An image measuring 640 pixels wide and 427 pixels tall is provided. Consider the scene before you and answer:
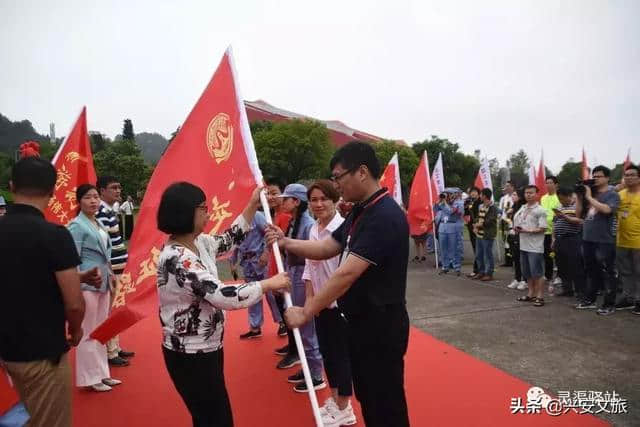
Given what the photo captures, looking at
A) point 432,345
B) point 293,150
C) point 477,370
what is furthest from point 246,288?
point 293,150

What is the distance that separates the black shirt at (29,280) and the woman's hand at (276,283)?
0.94 m

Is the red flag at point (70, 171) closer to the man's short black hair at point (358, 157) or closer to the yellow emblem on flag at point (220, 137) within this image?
the yellow emblem on flag at point (220, 137)

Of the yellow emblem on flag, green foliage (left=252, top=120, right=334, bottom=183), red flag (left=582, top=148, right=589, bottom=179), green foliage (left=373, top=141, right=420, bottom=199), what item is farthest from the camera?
green foliage (left=373, top=141, right=420, bottom=199)

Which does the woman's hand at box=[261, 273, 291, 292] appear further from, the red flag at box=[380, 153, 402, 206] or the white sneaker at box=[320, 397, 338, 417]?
the red flag at box=[380, 153, 402, 206]

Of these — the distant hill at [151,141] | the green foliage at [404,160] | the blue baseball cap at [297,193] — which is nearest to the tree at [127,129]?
the green foliage at [404,160]

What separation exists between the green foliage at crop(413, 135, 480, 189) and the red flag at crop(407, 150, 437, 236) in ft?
101

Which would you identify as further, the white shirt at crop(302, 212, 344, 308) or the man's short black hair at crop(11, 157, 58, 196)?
the white shirt at crop(302, 212, 344, 308)

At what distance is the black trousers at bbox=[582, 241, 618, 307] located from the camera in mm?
5664

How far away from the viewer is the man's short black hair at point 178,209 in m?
2.01

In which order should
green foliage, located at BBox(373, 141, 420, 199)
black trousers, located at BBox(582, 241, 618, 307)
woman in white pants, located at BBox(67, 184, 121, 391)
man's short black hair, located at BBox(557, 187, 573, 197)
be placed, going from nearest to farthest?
woman in white pants, located at BBox(67, 184, 121, 391) < black trousers, located at BBox(582, 241, 618, 307) < man's short black hair, located at BBox(557, 187, 573, 197) < green foliage, located at BBox(373, 141, 420, 199)

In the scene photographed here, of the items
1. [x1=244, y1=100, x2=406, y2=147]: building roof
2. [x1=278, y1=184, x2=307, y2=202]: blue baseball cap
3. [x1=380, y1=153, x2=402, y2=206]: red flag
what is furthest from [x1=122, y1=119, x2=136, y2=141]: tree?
[x1=278, y1=184, x2=307, y2=202]: blue baseball cap

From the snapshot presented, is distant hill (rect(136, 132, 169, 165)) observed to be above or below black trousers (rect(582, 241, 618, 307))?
above

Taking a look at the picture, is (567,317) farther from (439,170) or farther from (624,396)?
(439,170)

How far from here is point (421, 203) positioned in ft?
31.6
